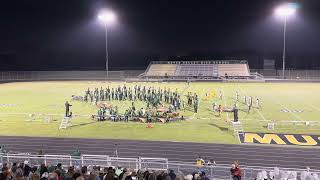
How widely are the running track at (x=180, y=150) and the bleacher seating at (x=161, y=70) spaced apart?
41.0m

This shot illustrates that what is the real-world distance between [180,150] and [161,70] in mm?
43730

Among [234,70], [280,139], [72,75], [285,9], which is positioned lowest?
[280,139]

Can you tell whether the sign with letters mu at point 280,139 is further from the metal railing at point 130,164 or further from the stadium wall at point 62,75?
the stadium wall at point 62,75

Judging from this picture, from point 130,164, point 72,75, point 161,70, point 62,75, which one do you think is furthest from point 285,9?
point 130,164

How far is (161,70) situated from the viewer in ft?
200

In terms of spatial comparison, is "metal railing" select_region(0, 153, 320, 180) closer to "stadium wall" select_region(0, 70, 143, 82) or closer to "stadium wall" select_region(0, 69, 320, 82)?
"stadium wall" select_region(0, 69, 320, 82)

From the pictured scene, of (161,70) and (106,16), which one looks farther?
(161,70)

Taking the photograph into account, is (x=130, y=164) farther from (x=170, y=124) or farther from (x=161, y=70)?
(x=161, y=70)

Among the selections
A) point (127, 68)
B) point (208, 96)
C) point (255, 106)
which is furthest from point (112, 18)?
point (255, 106)

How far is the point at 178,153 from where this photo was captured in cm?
1745

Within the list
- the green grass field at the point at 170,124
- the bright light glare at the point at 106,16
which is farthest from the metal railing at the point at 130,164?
the bright light glare at the point at 106,16

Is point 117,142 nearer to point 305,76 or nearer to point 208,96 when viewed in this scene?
point 208,96

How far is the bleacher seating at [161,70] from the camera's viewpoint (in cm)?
6015

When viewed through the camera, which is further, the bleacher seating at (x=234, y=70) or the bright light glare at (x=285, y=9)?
the bleacher seating at (x=234, y=70)
